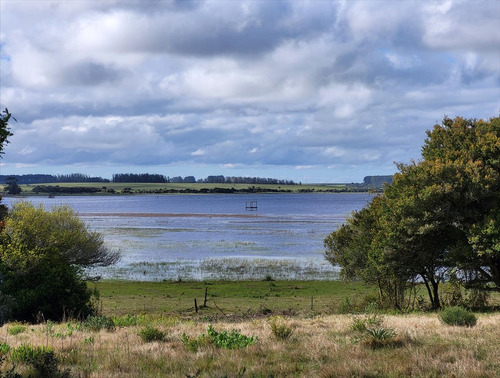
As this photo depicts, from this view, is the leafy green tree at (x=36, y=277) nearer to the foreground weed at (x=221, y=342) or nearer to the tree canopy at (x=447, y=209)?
the foreground weed at (x=221, y=342)

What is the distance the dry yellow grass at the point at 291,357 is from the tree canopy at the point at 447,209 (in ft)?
43.6

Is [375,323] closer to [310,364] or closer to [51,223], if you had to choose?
[310,364]

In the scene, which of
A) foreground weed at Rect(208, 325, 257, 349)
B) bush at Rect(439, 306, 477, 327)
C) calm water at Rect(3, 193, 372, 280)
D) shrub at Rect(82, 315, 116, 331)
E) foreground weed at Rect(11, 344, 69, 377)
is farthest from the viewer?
calm water at Rect(3, 193, 372, 280)

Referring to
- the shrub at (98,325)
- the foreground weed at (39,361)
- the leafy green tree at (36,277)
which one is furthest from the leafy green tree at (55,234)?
the foreground weed at (39,361)

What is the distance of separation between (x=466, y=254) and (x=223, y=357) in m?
19.1

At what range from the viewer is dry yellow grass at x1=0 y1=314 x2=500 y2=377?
28.9ft

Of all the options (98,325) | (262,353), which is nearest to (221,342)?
(262,353)

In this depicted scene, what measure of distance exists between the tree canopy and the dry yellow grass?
1329 centimetres

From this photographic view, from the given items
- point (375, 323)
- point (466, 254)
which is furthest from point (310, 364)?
point (466, 254)

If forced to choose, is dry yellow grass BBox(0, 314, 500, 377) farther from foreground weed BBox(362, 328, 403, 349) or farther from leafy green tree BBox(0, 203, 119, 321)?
leafy green tree BBox(0, 203, 119, 321)

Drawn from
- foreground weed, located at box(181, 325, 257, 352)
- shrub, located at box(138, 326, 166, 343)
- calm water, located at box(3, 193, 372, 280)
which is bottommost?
calm water, located at box(3, 193, 372, 280)

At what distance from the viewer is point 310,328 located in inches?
590

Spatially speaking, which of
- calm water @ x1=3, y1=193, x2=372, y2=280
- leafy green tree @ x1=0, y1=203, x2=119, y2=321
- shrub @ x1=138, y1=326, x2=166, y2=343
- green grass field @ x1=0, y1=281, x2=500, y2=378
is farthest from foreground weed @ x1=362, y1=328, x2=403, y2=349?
calm water @ x1=3, y1=193, x2=372, y2=280

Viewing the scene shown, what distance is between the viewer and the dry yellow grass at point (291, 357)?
8797 mm
